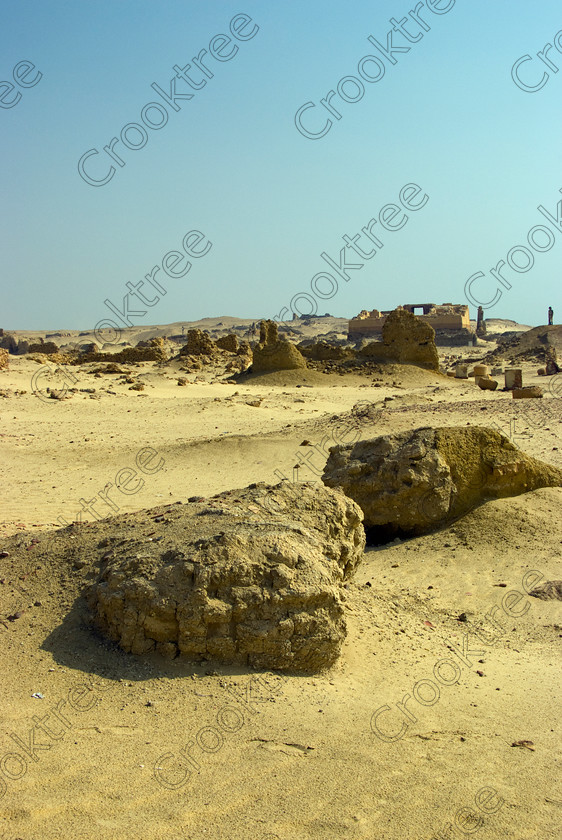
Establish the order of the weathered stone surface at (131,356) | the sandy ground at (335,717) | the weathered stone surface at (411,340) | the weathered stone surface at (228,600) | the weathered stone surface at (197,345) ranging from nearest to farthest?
the sandy ground at (335,717), the weathered stone surface at (228,600), the weathered stone surface at (411,340), the weathered stone surface at (131,356), the weathered stone surface at (197,345)

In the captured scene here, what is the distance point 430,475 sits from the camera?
7.34 m

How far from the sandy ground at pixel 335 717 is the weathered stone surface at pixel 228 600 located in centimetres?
12

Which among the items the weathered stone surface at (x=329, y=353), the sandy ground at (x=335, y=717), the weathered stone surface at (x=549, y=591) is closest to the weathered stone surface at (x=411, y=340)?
the weathered stone surface at (x=329, y=353)

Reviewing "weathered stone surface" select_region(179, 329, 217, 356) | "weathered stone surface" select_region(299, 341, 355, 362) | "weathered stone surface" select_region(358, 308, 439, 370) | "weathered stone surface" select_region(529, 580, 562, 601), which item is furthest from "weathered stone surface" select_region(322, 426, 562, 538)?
"weathered stone surface" select_region(179, 329, 217, 356)

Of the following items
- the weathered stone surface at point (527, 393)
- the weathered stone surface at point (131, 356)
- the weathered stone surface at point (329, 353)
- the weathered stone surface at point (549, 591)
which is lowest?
the weathered stone surface at point (131, 356)

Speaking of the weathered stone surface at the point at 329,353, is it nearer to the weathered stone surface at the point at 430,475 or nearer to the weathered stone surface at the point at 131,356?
the weathered stone surface at the point at 131,356

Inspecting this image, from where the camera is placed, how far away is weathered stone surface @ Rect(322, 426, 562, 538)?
738 centimetres

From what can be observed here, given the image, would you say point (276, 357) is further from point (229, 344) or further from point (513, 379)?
point (229, 344)

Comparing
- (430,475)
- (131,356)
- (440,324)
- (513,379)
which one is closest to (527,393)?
(513,379)

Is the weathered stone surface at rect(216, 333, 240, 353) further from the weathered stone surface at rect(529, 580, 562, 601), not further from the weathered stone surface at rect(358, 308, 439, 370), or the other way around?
the weathered stone surface at rect(529, 580, 562, 601)

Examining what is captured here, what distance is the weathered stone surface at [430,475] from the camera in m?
7.38

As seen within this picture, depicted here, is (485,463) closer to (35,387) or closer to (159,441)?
(159,441)

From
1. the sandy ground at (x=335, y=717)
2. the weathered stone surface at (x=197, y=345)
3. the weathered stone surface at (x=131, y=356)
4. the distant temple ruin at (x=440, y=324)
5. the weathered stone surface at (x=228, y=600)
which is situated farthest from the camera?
the distant temple ruin at (x=440, y=324)

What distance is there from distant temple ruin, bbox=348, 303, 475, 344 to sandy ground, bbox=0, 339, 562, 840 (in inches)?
1569
